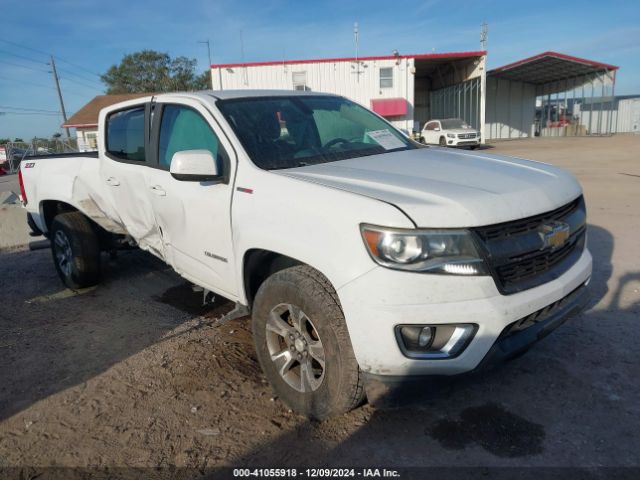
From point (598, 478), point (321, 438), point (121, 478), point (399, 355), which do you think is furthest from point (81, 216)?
point (598, 478)

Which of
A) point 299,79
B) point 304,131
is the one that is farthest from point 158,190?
point 299,79

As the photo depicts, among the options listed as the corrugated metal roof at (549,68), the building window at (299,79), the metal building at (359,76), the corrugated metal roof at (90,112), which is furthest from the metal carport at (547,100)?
the corrugated metal roof at (90,112)

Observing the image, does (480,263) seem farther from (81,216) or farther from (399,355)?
(81,216)

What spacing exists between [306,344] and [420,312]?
2.50 ft

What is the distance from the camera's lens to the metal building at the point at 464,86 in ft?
91.0

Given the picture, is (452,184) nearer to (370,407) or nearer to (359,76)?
(370,407)

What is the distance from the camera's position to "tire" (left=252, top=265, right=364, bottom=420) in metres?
2.46

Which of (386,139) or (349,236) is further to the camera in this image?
(386,139)

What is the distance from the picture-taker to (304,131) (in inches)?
140

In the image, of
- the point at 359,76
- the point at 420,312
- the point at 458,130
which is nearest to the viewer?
the point at 420,312

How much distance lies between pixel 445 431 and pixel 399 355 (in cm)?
70

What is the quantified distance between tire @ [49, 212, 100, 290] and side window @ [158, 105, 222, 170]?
5.86 ft

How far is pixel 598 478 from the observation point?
2.27m

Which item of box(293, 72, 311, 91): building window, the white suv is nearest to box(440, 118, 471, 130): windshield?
the white suv
